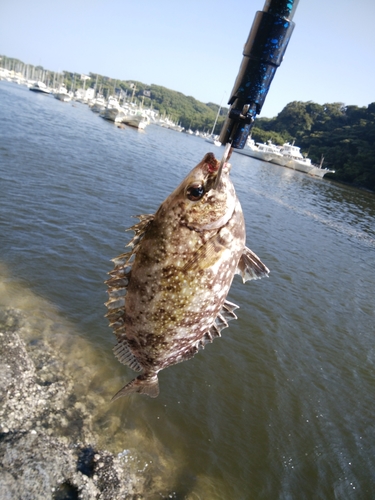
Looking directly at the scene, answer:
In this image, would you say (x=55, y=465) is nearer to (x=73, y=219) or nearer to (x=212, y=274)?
(x=212, y=274)

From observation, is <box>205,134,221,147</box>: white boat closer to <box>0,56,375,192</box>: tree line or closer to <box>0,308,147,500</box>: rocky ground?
<box>0,308,147,500</box>: rocky ground

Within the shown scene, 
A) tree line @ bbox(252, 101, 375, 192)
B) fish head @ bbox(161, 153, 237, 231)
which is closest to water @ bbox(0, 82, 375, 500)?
fish head @ bbox(161, 153, 237, 231)

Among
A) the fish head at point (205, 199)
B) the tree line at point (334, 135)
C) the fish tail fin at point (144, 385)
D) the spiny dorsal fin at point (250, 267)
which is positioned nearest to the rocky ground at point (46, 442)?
the fish tail fin at point (144, 385)

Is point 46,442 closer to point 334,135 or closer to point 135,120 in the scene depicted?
point 135,120

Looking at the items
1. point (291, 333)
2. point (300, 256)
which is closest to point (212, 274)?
point (291, 333)

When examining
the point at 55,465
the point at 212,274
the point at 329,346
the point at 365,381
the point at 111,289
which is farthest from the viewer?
the point at 329,346

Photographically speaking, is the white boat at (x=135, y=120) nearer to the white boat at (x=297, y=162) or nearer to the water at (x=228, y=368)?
the white boat at (x=297, y=162)
